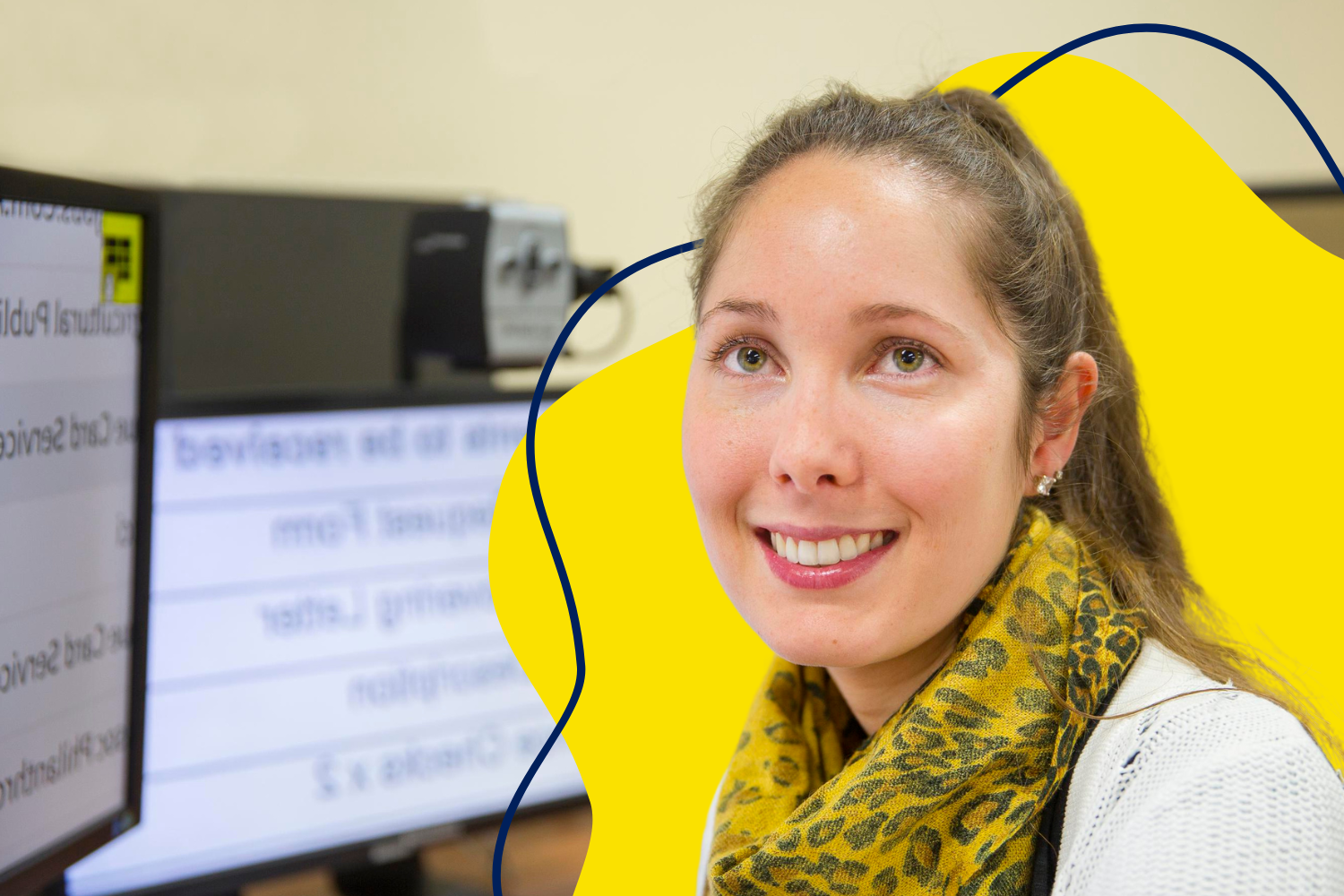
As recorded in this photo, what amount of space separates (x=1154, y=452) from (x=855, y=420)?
1.00 ft

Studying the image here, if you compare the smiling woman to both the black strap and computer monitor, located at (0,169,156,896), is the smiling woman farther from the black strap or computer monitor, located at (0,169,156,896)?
computer monitor, located at (0,169,156,896)

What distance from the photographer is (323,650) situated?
44.6 inches

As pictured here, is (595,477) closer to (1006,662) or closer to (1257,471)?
(1006,662)

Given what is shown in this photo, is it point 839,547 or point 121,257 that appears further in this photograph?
point 121,257

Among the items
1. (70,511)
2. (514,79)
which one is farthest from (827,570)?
(514,79)

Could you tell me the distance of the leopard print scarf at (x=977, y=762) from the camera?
0.65 meters

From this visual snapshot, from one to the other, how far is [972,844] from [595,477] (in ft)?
1.18

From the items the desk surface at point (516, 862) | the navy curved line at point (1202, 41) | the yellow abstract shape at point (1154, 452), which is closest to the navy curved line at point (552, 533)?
the yellow abstract shape at point (1154, 452)

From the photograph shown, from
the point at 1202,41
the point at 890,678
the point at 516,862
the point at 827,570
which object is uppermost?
the point at 1202,41

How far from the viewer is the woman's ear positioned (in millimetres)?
727

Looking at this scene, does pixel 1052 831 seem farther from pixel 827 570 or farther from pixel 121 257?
pixel 121 257

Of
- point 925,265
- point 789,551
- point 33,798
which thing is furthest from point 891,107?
point 33,798

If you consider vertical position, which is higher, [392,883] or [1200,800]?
[1200,800]

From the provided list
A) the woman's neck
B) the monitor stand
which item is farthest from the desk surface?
the woman's neck
